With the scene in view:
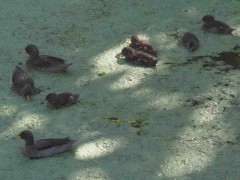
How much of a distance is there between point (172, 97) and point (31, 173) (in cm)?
146

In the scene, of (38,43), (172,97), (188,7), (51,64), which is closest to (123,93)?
(172,97)

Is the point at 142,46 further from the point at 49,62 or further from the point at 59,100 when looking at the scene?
the point at 59,100

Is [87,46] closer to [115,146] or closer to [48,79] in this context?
[48,79]

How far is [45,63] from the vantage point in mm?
4906

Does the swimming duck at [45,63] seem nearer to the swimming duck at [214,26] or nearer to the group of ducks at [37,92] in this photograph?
the group of ducks at [37,92]

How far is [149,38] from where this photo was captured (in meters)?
5.54

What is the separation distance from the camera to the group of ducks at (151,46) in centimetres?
504

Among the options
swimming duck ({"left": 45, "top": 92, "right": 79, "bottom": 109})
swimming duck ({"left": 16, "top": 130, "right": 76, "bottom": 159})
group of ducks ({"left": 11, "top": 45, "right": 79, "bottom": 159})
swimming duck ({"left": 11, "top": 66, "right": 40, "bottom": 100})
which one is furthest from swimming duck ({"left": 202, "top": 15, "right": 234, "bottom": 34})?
swimming duck ({"left": 16, "top": 130, "right": 76, "bottom": 159})

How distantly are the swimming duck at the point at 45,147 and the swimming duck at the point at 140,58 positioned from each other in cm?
138

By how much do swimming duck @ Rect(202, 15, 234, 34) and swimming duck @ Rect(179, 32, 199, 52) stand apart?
31 cm

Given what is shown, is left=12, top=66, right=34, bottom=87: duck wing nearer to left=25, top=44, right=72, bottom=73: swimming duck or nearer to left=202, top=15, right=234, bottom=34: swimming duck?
left=25, top=44, right=72, bottom=73: swimming duck

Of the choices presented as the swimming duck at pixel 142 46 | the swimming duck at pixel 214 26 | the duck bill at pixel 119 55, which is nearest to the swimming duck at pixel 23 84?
the duck bill at pixel 119 55

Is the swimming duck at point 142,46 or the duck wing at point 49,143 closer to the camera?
the duck wing at point 49,143

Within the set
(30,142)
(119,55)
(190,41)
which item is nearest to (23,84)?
(30,142)
